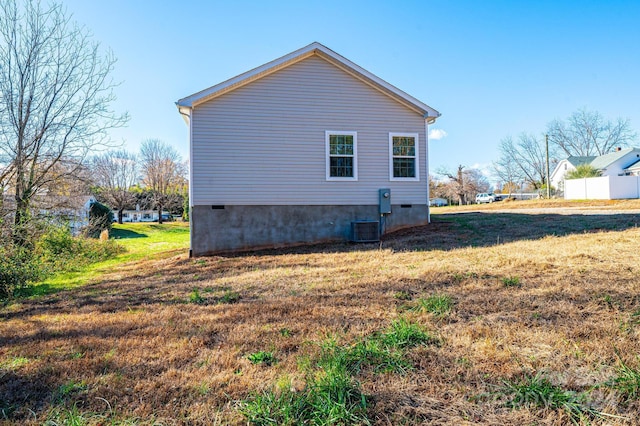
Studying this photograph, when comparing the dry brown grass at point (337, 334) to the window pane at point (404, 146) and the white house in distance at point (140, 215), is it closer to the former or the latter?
the window pane at point (404, 146)

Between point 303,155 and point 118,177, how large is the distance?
35.0 metres

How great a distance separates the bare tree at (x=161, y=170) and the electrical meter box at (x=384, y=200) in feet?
92.8

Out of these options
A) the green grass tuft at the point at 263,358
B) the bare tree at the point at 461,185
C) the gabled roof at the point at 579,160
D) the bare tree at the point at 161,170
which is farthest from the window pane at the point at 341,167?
the gabled roof at the point at 579,160

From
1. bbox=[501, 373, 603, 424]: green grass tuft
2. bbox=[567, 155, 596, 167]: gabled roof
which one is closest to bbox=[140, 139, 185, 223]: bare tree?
bbox=[501, 373, 603, 424]: green grass tuft

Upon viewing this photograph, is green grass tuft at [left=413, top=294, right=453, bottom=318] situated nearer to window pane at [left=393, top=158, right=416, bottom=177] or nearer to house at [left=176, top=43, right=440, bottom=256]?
house at [left=176, top=43, right=440, bottom=256]

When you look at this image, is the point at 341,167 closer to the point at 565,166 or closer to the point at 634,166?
the point at 634,166

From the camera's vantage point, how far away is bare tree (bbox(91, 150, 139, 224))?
32906 mm

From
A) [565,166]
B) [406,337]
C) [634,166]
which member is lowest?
[406,337]

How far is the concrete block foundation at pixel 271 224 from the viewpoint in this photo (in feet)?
31.7

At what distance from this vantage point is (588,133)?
4456 centimetres

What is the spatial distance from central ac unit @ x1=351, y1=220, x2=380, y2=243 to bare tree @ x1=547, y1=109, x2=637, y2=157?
46211 mm

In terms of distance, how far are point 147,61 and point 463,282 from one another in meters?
11.8

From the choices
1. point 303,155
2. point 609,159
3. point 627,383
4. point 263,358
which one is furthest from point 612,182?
point 263,358

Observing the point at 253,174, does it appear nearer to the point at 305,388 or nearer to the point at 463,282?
the point at 463,282
